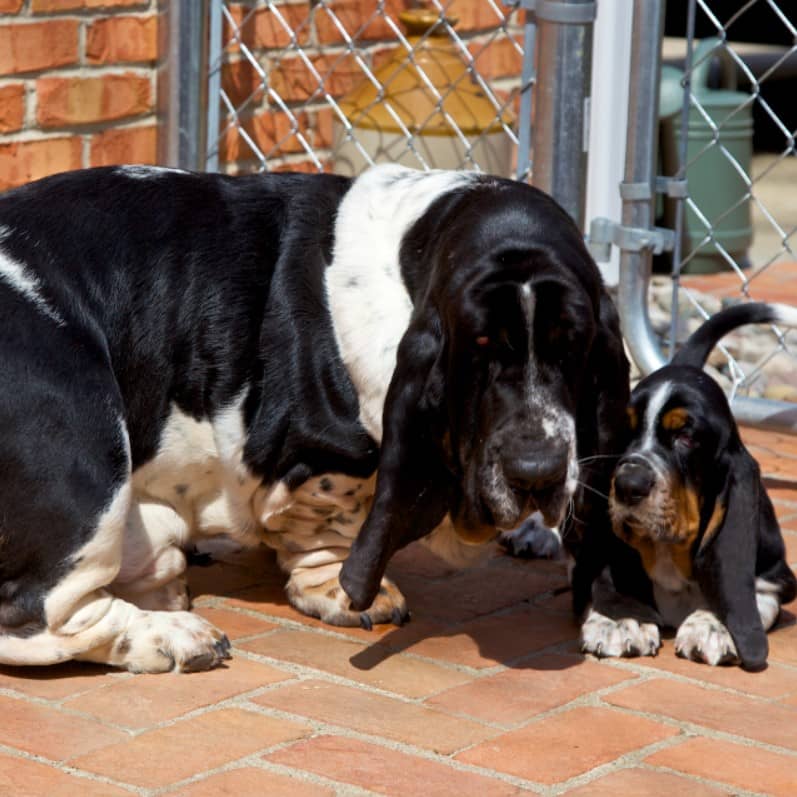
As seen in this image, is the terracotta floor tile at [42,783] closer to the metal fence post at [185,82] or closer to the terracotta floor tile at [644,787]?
the terracotta floor tile at [644,787]

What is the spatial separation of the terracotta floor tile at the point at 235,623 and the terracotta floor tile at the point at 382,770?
0.66m

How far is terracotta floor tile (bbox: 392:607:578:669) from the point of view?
11.6ft

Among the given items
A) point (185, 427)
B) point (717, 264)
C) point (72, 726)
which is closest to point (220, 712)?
point (72, 726)

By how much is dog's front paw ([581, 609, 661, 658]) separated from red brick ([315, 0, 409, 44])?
3.08m

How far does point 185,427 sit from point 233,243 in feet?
1.41

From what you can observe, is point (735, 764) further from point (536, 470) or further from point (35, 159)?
point (35, 159)

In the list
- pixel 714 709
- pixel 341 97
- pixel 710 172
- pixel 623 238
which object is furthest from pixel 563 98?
pixel 710 172

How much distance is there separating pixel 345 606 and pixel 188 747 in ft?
2.64

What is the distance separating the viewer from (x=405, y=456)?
3.29 m

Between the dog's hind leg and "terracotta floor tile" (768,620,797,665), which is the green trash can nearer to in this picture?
"terracotta floor tile" (768,620,797,665)

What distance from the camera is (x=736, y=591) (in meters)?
3.46

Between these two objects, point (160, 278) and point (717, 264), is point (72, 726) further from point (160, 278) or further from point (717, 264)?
point (717, 264)

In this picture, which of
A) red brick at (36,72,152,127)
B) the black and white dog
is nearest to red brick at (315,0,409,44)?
red brick at (36,72,152,127)

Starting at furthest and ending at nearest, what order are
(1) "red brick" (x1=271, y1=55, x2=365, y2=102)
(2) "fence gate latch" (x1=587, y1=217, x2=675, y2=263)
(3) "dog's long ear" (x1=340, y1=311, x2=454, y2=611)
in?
1. (1) "red brick" (x1=271, y1=55, x2=365, y2=102)
2. (2) "fence gate latch" (x1=587, y1=217, x2=675, y2=263)
3. (3) "dog's long ear" (x1=340, y1=311, x2=454, y2=611)
